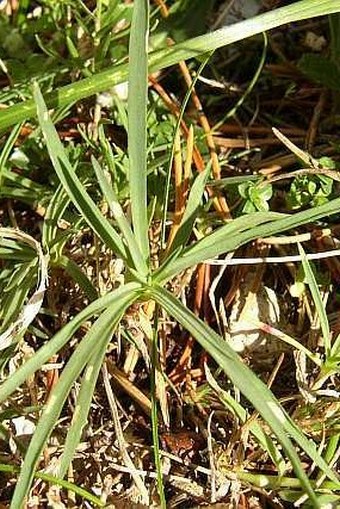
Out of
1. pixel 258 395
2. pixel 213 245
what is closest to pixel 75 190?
pixel 213 245

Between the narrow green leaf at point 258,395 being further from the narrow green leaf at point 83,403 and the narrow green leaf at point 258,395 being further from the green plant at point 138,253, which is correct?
the narrow green leaf at point 83,403

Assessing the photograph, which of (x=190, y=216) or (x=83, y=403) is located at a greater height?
(x=190, y=216)

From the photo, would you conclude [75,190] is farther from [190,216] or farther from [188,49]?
[188,49]

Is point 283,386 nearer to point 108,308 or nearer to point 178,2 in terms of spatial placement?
point 108,308

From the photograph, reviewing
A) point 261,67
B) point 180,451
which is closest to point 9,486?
point 180,451

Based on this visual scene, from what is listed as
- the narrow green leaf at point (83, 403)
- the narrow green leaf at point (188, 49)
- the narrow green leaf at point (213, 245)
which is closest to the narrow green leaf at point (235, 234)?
the narrow green leaf at point (213, 245)

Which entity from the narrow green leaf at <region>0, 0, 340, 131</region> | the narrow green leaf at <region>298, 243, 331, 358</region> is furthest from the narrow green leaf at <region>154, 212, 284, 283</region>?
the narrow green leaf at <region>0, 0, 340, 131</region>

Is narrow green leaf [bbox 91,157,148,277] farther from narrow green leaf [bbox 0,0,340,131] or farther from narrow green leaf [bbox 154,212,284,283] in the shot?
narrow green leaf [bbox 0,0,340,131]
